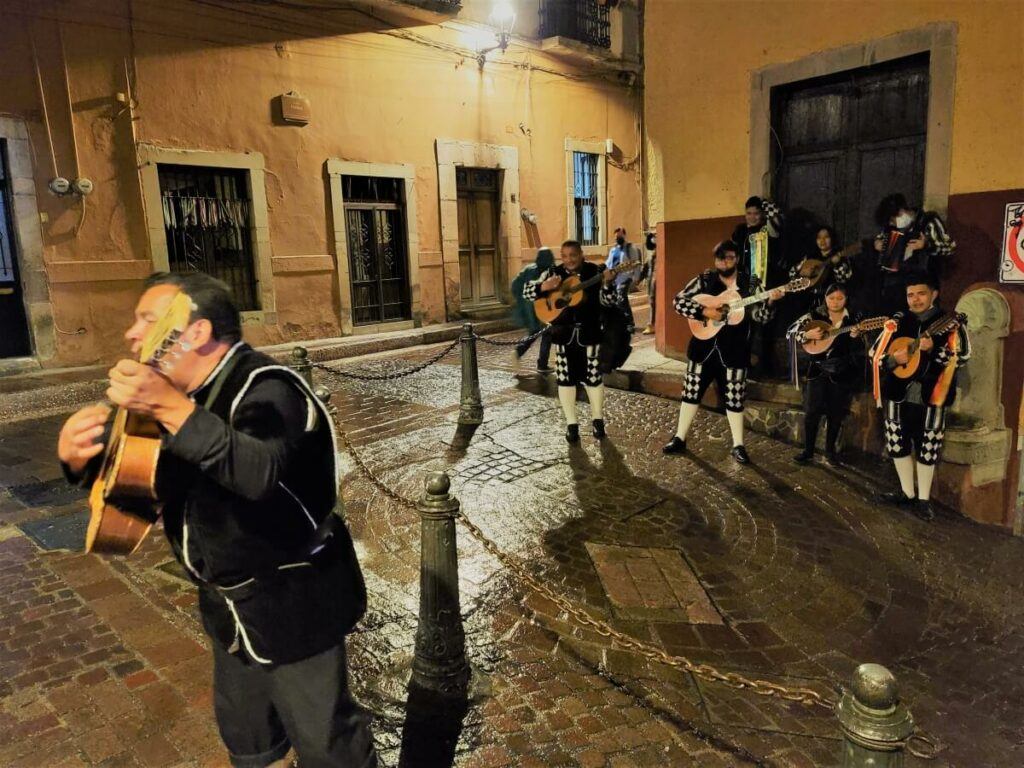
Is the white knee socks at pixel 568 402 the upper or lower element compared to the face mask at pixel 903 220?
lower

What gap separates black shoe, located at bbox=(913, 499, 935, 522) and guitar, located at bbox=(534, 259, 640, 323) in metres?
3.11

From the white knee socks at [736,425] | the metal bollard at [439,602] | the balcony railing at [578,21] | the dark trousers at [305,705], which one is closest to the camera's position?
the dark trousers at [305,705]

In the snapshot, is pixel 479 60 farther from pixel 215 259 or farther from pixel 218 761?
pixel 218 761

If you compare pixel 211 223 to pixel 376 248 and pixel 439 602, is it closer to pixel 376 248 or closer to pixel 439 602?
pixel 376 248

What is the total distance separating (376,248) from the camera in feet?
46.8

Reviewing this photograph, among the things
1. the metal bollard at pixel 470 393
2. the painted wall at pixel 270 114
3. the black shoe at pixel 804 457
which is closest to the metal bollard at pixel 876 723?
the black shoe at pixel 804 457

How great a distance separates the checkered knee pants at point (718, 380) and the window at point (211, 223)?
312 inches

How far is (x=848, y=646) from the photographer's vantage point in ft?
12.6

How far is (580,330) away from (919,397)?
2910mm

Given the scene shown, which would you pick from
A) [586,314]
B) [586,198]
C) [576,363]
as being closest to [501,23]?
[586,198]

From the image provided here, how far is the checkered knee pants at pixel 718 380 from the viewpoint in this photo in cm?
658

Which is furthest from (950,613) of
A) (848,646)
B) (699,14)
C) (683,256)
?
(699,14)

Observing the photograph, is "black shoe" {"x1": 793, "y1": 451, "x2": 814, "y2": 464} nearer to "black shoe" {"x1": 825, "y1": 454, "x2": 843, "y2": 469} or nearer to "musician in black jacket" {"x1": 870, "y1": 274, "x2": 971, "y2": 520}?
"black shoe" {"x1": 825, "y1": 454, "x2": 843, "y2": 469}

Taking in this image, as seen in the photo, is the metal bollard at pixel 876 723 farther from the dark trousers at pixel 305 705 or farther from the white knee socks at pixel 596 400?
the white knee socks at pixel 596 400
